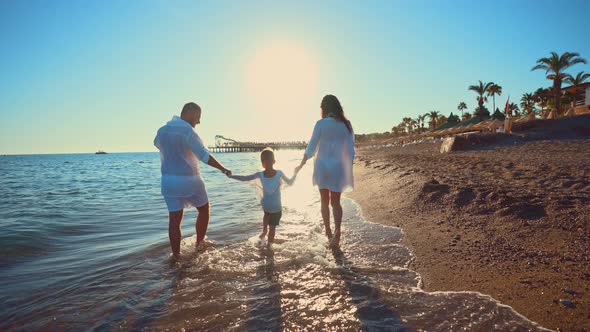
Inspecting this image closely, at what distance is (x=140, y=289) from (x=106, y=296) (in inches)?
12.2

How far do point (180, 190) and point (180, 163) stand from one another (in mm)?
365

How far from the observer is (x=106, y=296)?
9.74 ft

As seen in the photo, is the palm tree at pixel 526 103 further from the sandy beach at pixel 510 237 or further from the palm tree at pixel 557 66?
the sandy beach at pixel 510 237

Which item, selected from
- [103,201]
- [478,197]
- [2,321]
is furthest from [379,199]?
[103,201]

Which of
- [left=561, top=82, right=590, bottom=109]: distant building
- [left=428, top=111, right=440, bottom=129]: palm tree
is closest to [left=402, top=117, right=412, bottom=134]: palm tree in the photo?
[left=428, top=111, right=440, bottom=129]: palm tree

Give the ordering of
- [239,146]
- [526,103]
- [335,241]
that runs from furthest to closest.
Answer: [239,146] → [526,103] → [335,241]

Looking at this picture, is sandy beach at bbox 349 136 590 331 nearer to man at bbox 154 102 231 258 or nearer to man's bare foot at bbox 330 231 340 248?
man's bare foot at bbox 330 231 340 248

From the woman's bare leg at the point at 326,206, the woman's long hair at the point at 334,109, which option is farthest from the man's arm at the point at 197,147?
the woman's long hair at the point at 334,109

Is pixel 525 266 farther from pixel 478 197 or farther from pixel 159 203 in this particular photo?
pixel 159 203

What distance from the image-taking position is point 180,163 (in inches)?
153

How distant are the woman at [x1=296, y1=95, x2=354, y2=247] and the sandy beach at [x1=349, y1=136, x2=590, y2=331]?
3.99ft

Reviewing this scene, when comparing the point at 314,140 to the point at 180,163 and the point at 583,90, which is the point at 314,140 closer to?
the point at 180,163

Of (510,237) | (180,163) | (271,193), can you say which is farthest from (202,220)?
(510,237)

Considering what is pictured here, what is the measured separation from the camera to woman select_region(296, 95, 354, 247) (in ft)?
14.1
